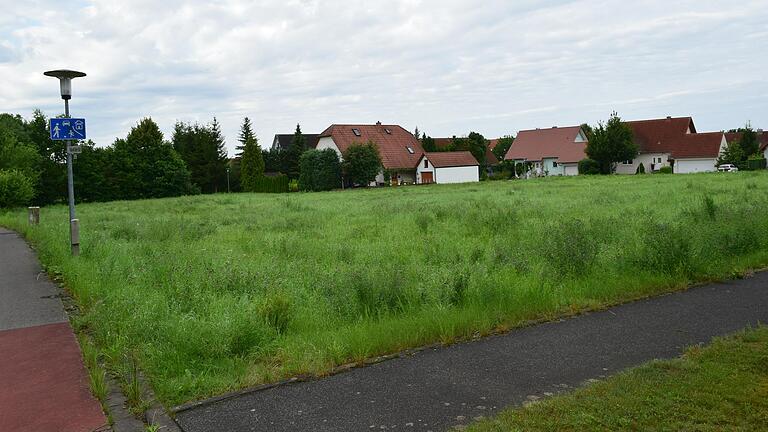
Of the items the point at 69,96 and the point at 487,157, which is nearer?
the point at 69,96

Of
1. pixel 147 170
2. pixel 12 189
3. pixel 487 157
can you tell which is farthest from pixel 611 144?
pixel 12 189

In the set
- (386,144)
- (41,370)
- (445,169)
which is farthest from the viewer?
(386,144)

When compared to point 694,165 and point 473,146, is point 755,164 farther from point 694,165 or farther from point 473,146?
point 473,146

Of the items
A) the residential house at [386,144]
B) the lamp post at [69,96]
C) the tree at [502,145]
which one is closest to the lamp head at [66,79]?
the lamp post at [69,96]

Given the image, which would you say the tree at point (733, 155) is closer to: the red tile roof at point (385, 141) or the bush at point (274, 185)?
the red tile roof at point (385, 141)

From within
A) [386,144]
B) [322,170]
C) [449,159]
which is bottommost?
[322,170]

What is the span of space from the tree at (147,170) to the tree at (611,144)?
46.1 meters

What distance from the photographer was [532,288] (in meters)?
7.82

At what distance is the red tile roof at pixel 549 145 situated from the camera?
83062 mm

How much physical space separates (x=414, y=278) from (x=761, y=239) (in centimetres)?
649

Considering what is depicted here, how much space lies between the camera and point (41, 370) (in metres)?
5.83

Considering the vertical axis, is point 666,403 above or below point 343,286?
below

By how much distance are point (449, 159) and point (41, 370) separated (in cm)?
6992

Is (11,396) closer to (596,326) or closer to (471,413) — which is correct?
(471,413)
